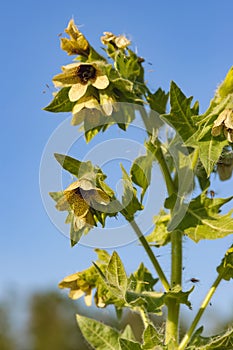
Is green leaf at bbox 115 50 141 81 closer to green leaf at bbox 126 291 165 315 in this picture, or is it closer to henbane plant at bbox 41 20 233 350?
henbane plant at bbox 41 20 233 350

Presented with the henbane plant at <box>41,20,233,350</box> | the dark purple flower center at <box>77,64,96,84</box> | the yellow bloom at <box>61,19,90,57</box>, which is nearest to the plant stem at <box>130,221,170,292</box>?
the henbane plant at <box>41,20,233,350</box>

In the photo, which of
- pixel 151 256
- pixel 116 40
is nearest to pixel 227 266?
pixel 151 256

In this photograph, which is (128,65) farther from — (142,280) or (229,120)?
(142,280)

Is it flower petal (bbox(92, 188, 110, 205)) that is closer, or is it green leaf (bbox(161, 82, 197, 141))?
flower petal (bbox(92, 188, 110, 205))

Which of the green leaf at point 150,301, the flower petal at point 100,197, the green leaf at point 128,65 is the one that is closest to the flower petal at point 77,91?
the green leaf at point 128,65

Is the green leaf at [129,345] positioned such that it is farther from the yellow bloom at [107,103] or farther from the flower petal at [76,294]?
the yellow bloom at [107,103]

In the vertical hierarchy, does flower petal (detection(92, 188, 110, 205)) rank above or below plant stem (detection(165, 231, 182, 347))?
above
